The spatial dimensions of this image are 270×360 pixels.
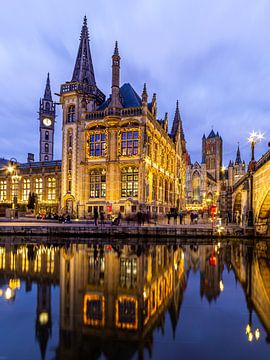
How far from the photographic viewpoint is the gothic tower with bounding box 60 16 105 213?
165 ft

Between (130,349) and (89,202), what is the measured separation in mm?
43859

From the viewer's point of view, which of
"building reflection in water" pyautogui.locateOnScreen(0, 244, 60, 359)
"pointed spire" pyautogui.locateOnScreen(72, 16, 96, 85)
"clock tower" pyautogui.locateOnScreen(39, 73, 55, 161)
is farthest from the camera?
"clock tower" pyautogui.locateOnScreen(39, 73, 55, 161)

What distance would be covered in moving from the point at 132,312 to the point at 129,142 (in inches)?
1598

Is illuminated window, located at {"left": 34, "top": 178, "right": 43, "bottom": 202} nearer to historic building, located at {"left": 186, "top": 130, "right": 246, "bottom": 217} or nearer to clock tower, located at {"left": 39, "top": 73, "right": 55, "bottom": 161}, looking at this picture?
clock tower, located at {"left": 39, "top": 73, "right": 55, "bottom": 161}

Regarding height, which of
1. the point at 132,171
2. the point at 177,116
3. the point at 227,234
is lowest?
the point at 227,234

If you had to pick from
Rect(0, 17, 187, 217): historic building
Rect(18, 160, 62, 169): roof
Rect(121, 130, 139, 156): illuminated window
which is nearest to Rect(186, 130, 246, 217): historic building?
Rect(18, 160, 62, 169): roof

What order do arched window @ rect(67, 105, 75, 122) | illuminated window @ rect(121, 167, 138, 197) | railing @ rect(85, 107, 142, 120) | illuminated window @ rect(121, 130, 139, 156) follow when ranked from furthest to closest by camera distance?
arched window @ rect(67, 105, 75, 122)
illuminated window @ rect(121, 130, 139, 156)
illuminated window @ rect(121, 167, 138, 197)
railing @ rect(85, 107, 142, 120)

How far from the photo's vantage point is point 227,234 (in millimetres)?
28609

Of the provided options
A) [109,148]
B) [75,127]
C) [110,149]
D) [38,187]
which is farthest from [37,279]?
[38,187]

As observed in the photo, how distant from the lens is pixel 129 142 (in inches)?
1847

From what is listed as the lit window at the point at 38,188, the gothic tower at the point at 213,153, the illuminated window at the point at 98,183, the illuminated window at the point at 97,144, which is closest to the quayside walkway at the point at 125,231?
the illuminated window at the point at 98,183

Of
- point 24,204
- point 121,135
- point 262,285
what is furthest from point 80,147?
point 262,285

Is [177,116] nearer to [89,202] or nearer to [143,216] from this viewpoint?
[89,202]

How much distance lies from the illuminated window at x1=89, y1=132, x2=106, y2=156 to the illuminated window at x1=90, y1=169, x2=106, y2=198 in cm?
294
